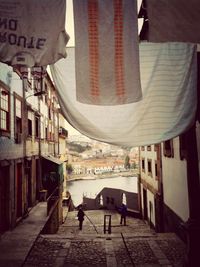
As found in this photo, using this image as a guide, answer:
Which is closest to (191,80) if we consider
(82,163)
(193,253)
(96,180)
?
(193,253)

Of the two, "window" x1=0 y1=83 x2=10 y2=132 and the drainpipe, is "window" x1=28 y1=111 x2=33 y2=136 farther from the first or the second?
the drainpipe

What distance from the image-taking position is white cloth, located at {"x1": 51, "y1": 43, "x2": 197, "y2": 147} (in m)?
4.99

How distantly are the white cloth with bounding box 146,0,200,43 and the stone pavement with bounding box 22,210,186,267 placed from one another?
257 inches

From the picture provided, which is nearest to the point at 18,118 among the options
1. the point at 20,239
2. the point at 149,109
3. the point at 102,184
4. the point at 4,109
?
the point at 4,109

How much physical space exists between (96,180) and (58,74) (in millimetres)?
127864

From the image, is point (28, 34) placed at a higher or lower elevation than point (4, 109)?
lower

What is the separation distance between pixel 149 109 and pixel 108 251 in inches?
259

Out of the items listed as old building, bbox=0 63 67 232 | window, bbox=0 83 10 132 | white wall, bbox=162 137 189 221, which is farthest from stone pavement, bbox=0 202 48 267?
white wall, bbox=162 137 189 221

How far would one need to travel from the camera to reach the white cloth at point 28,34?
183 inches

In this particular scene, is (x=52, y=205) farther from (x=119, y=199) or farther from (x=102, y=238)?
(x=119, y=199)

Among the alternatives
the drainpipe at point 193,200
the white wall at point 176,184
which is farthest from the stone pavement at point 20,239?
the white wall at point 176,184

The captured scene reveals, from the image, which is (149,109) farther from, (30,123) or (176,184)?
(30,123)

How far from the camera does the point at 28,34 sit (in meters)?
4.68

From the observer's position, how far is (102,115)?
16.3ft
